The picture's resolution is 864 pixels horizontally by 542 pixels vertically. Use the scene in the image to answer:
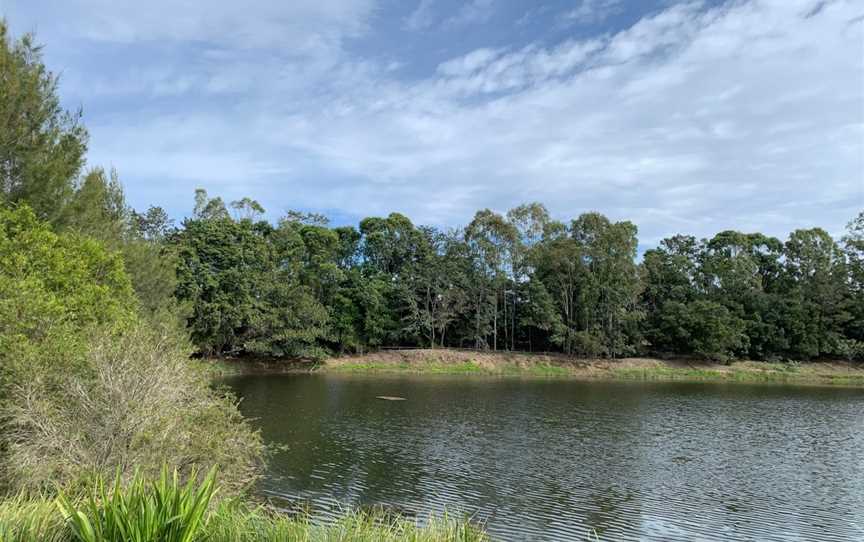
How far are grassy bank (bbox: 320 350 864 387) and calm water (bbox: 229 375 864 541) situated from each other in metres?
18.4

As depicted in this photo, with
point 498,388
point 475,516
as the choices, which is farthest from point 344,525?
point 498,388

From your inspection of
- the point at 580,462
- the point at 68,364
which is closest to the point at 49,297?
the point at 68,364

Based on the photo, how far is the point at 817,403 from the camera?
39562mm

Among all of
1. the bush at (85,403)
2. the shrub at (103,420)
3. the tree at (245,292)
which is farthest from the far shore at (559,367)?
the shrub at (103,420)

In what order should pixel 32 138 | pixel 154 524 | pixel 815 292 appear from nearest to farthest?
pixel 154 524 → pixel 32 138 → pixel 815 292

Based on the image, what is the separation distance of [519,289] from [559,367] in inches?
457

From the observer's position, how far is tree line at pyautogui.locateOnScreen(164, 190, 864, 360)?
5766 centimetres

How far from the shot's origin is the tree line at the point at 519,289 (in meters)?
57.7

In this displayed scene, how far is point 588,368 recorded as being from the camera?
2355 inches

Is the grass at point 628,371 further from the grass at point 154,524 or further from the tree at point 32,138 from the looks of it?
the grass at point 154,524

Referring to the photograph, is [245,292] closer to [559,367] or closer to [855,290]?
[559,367]

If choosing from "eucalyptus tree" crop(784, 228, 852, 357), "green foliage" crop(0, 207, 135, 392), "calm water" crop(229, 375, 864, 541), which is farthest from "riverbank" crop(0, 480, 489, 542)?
"eucalyptus tree" crop(784, 228, 852, 357)

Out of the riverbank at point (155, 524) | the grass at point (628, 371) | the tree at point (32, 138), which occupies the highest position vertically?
the tree at point (32, 138)

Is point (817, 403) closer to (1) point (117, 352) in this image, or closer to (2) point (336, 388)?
(2) point (336, 388)
